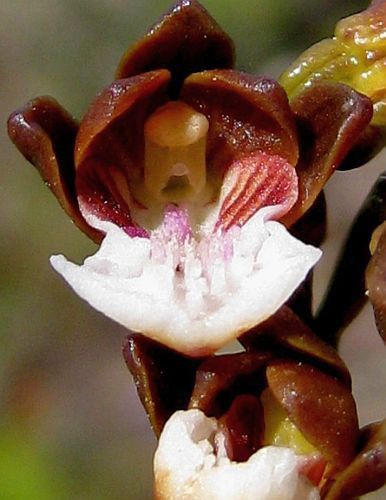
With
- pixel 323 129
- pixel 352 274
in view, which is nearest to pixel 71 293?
pixel 352 274

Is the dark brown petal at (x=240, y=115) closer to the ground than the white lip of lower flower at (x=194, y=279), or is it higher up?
→ higher up

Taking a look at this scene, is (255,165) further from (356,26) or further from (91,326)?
(91,326)

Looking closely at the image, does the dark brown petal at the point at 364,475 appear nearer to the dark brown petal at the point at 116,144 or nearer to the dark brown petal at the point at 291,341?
the dark brown petal at the point at 291,341

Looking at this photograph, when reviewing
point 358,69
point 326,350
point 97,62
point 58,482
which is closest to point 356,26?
point 358,69

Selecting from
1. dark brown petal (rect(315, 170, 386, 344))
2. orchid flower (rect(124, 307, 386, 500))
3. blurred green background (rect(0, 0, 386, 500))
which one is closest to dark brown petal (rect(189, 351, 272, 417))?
orchid flower (rect(124, 307, 386, 500))

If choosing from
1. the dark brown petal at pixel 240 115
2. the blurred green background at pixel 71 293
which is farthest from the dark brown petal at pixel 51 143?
the blurred green background at pixel 71 293

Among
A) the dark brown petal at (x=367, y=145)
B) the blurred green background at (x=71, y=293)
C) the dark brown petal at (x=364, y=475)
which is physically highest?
the dark brown petal at (x=367, y=145)

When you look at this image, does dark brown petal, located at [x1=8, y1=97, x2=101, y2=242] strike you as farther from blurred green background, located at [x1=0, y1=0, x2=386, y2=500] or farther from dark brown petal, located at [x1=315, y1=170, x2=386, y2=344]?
blurred green background, located at [x1=0, y1=0, x2=386, y2=500]
